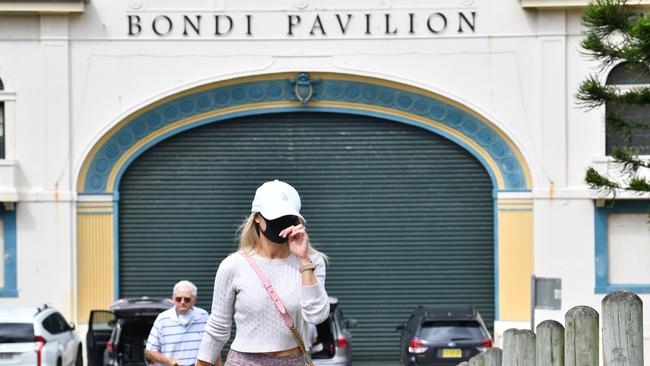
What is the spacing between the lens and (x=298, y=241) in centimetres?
770

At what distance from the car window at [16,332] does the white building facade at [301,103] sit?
5138 millimetres

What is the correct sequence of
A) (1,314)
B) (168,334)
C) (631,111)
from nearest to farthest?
(168,334) → (1,314) → (631,111)

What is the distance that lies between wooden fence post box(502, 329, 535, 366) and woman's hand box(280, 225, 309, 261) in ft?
8.27

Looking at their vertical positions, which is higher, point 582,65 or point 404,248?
point 582,65

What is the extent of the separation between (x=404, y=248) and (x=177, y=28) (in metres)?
5.95

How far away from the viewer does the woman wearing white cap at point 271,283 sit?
7785 millimetres

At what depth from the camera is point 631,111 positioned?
26.2m

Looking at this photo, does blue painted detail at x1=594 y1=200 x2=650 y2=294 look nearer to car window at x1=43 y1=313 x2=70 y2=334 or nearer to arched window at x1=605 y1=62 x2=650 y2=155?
arched window at x1=605 y1=62 x2=650 y2=155

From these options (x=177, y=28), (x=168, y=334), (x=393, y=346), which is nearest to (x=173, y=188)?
(x=177, y=28)

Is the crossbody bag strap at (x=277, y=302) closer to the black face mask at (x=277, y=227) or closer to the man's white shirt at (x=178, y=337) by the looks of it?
the black face mask at (x=277, y=227)

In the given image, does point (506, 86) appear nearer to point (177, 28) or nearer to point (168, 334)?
point (177, 28)

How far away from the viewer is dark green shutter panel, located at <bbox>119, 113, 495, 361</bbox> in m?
27.4

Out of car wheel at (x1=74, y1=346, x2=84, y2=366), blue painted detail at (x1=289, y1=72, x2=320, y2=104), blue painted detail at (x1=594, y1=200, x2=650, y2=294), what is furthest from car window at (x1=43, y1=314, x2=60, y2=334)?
blue painted detail at (x1=594, y1=200, x2=650, y2=294)

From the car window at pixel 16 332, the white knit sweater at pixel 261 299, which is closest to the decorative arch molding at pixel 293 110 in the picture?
the car window at pixel 16 332
